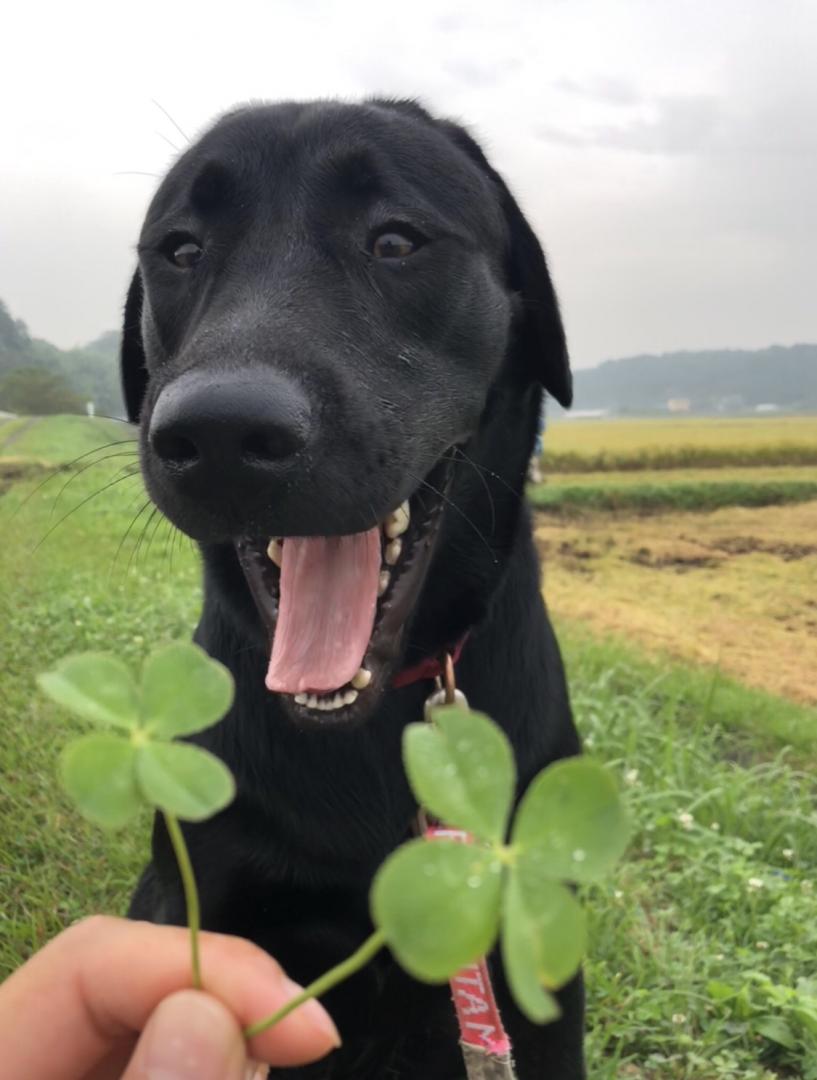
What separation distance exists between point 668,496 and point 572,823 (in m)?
4.13

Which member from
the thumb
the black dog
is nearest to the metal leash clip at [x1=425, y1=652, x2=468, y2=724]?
the black dog

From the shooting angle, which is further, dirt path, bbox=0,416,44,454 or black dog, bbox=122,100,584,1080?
dirt path, bbox=0,416,44,454

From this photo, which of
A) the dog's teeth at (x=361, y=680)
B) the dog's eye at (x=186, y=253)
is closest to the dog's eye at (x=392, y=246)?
the dog's eye at (x=186, y=253)

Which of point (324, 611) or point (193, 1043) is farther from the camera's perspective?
point (324, 611)

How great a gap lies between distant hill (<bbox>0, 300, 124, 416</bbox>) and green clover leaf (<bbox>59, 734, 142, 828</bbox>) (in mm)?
2452

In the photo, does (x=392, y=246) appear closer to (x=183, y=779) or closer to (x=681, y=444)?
(x=183, y=779)

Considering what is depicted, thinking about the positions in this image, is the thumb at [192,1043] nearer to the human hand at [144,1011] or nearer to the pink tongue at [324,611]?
the human hand at [144,1011]

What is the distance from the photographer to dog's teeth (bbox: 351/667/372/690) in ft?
3.40

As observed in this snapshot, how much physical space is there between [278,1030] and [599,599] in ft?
11.0

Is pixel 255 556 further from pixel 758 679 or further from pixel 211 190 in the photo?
pixel 758 679

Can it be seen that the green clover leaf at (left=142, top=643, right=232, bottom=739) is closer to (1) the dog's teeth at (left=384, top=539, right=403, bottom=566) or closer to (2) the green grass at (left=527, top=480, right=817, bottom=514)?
(1) the dog's teeth at (left=384, top=539, right=403, bottom=566)

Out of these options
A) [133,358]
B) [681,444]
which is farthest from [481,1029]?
[681,444]

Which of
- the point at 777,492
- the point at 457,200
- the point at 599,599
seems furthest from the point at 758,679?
the point at 457,200

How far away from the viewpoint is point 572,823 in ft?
0.74
